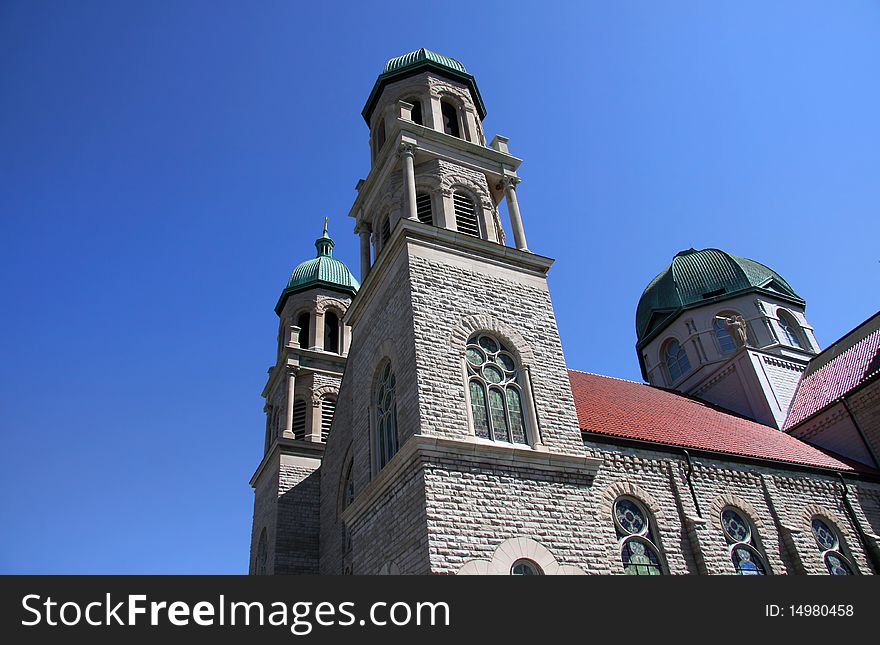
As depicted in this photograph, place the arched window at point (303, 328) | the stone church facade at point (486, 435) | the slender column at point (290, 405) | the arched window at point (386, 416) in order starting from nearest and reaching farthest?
1. the stone church facade at point (486, 435)
2. the arched window at point (386, 416)
3. the slender column at point (290, 405)
4. the arched window at point (303, 328)

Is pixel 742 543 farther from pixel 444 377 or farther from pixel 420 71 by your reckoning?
pixel 420 71

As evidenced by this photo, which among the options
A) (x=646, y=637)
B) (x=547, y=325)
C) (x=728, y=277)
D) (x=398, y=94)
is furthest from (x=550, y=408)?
(x=728, y=277)

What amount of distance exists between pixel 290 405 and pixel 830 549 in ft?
55.5

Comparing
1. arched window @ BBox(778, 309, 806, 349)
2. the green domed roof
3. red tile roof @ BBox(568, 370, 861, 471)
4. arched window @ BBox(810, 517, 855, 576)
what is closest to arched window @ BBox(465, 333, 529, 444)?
red tile roof @ BBox(568, 370, 861, 471)

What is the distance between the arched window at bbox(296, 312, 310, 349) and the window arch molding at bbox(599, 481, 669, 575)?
15491 millimetres

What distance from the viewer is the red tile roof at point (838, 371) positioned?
75.8ft

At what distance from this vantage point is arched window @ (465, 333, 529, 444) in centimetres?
1264

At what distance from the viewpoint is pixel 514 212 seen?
17156 mm

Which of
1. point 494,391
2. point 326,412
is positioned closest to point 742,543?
point 494,391

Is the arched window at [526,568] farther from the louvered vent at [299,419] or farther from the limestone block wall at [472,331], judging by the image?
the louvered vent at [299,419]

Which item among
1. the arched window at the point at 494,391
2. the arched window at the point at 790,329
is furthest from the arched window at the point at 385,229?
the arched window at the point at 790,329

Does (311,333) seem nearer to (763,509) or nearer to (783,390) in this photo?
(763,509)

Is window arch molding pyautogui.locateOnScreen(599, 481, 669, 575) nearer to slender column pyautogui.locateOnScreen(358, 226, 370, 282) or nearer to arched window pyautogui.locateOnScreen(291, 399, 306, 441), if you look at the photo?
slender column pyautogui.locateOnScreen(358, 226, 370, 282)

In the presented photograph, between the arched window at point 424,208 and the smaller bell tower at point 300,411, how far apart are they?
7345mm
